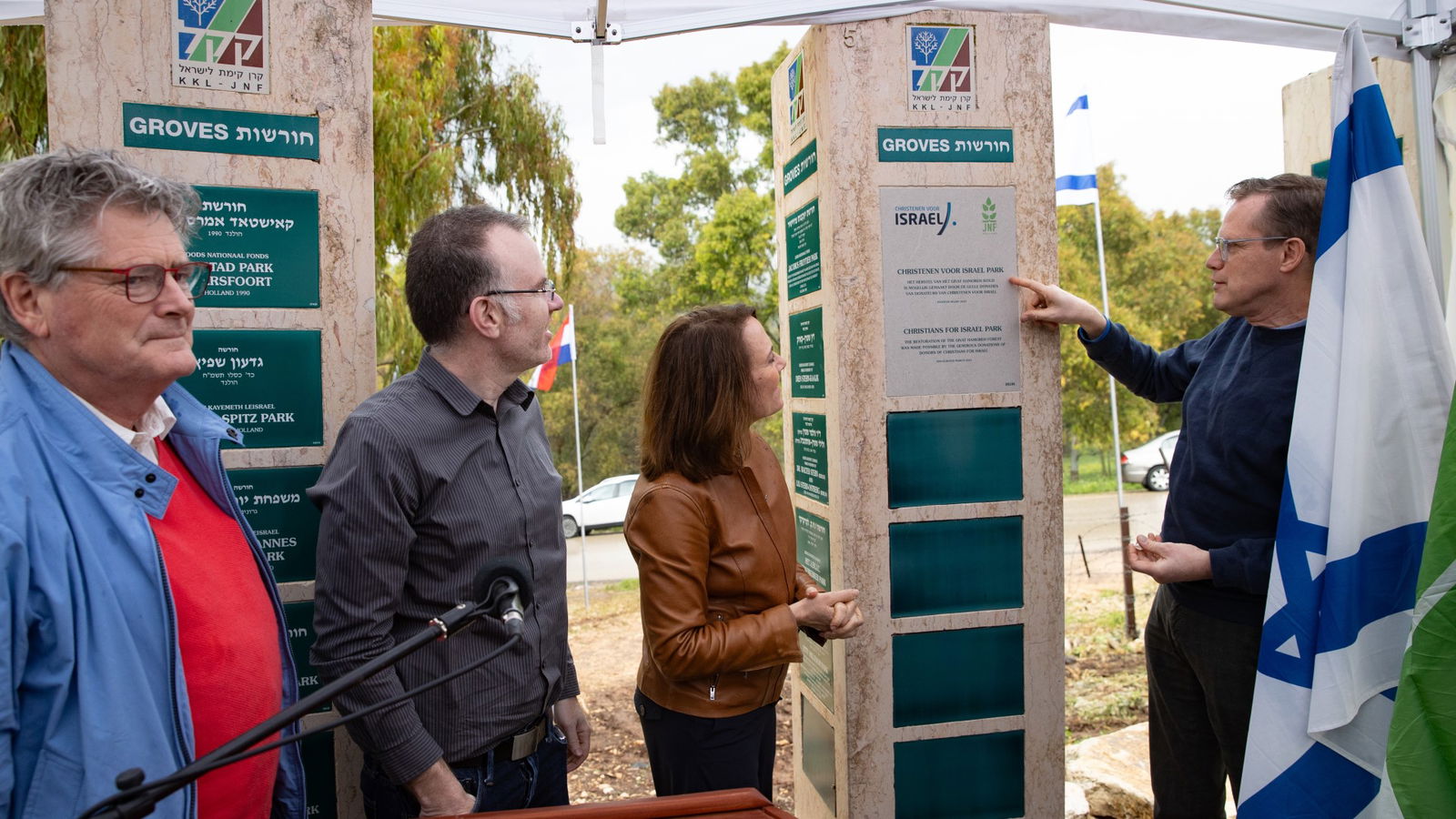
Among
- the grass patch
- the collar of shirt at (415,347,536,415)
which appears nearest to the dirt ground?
the collar of shirt at (415,347,536,415)

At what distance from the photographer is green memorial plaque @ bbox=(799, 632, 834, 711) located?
312 centimetres

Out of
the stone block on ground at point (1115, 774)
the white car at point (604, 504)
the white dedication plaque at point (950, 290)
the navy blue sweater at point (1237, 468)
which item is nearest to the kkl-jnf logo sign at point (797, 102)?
the white dedication plaque at point (950, 290)

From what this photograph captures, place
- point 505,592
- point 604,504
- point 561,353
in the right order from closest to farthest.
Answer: point 505,592 → point 561,353 → point 604,504

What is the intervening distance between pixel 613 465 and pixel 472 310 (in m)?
25.8

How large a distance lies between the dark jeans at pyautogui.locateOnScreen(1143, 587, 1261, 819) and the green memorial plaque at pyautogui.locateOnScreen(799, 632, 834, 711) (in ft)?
3.18

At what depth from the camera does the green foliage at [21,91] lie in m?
6.23

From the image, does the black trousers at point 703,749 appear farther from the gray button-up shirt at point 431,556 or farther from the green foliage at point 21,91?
the green foliage at point 21,91

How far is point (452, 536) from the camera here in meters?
1.94

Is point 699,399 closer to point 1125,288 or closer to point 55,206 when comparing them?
point 55,206

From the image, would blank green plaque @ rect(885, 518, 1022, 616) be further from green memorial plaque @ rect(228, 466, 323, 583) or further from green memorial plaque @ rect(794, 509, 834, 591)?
green memorial plaque @ rect(228, 466, 323, 583)

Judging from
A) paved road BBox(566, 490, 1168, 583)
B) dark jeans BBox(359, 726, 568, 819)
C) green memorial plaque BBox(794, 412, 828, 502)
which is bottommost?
paved road BBox(566, 490, 1168, 583)

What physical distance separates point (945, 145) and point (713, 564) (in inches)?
61.1

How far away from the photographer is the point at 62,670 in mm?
1330

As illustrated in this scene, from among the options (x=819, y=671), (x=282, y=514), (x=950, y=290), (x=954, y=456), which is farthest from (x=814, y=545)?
(x=282, y=514)
